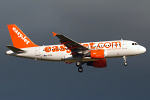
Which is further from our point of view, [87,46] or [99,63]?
[99,63]

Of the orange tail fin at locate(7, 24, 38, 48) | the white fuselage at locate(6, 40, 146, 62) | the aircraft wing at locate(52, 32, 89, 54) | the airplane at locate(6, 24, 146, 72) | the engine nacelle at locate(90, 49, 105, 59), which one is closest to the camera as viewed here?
the aircraft wing at locate(52, 32, 89, 54)

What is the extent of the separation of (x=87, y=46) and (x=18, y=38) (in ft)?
46.7

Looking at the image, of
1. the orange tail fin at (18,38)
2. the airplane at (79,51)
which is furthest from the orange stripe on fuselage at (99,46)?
the orange tail fin at (18,38)

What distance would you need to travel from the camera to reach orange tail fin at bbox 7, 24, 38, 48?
64875mm

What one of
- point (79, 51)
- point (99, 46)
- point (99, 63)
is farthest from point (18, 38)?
point (99, 63)

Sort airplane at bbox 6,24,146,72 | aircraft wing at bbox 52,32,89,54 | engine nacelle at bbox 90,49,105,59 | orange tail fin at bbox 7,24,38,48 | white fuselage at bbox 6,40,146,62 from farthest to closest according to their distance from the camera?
orange tail fin at bbox 7,24,38,48, white fuselage at bbox 6,40,146,62, airplane at bbox 6,24,146,72, engine nacelle at bbox 90,49,105,59, aircraft wing at bbox 52,32,89,54

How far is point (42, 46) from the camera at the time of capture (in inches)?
2495

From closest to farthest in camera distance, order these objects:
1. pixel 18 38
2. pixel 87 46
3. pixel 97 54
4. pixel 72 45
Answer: pixel 72 45 → pixel 97 54 → pixel 87 46 → pixel 18 38

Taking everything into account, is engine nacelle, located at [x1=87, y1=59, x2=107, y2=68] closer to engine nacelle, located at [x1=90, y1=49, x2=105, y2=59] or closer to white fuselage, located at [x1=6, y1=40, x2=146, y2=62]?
white fuselage, located at [x1=6, y1=40, x2=146, y2=62]

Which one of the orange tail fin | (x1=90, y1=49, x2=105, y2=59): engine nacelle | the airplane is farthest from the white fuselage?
the orange tail fin

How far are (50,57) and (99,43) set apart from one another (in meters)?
9.47

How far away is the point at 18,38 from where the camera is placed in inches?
2586

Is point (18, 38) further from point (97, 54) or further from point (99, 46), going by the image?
point (97, 54)

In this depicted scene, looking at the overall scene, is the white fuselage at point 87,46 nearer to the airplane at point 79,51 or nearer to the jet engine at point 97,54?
the airplane at point 79,51
